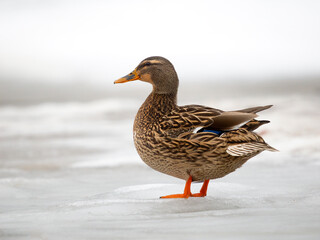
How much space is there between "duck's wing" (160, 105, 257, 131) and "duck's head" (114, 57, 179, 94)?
0.29 m

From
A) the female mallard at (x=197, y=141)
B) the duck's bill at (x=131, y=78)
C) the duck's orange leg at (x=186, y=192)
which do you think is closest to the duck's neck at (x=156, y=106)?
A: the female mallard at (x=197, y=141)

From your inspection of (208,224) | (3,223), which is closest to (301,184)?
(208,224)

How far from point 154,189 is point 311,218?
1.80m

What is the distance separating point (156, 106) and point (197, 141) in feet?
2.06

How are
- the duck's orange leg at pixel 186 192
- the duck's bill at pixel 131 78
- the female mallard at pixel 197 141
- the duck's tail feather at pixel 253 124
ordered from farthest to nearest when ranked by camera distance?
the duck's bill at pixel 131 78 < the duck's tail feather at pixel 253 124 < the duck's orange leg at pixel 186 192 < the female mallard at pixel 197 141

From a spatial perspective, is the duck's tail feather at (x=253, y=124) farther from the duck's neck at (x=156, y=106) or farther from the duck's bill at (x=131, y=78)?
the duck's bill at (x=131, y=78)

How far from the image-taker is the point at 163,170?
14.3 feet

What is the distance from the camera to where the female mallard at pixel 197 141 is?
4176mm

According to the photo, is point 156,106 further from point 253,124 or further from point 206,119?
point 253,124

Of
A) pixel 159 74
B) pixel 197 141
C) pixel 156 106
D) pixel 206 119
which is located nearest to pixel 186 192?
pixel 197 141

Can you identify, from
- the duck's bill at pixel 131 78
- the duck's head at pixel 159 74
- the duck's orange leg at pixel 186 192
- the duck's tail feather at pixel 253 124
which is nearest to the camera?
the duck's orange leg at pixel 186 192

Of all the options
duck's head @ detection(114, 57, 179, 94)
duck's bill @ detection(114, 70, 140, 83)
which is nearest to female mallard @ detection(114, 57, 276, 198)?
duck's head @ detection(114, 57, 179, 94)

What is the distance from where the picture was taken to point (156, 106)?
4.63m

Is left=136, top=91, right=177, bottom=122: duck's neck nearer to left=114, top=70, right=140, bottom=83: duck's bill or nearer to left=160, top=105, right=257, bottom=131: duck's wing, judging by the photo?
left=160, top=105, right=257, bottom=131: duck's wing
